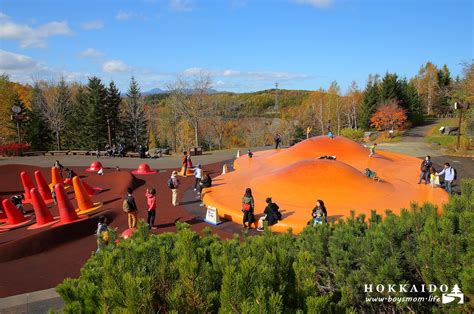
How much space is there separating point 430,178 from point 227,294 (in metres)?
17.1

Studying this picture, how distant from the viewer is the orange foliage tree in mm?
46438

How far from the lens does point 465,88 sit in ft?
110

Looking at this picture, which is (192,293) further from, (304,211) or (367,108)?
(367,108)

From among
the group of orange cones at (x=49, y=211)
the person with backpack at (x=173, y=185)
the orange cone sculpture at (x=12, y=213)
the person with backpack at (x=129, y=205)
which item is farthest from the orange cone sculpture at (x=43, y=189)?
the person with backpack at (x=129, y=205)

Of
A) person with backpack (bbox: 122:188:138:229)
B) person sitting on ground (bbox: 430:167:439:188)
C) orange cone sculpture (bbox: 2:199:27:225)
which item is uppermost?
person with backpack (bbox: 122:188:138:229)

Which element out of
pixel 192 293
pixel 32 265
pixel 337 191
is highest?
pixel 192 293

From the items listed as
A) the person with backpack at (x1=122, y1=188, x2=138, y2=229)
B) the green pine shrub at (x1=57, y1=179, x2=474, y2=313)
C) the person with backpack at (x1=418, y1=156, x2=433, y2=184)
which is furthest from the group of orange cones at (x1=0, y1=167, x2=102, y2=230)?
the person with backpack at (x1=418, y1=156, x2=433, y2=184)

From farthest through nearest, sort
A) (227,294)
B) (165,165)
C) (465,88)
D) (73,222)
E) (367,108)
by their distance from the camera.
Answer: (367,108) < (465,88) < (165,165) < (73,222) < (227,294)

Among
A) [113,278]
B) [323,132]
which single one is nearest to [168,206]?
[113,278]

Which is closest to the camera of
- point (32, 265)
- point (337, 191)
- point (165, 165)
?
point (32, 265)

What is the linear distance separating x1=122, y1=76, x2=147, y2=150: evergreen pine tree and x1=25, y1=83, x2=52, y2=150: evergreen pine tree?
10.7 meters

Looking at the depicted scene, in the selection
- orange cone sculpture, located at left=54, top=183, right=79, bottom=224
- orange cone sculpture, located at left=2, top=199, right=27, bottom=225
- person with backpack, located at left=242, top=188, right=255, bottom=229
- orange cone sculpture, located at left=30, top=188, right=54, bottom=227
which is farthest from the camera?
orange cone sculpture, located at left=2, top=199, right=27, bottom=225

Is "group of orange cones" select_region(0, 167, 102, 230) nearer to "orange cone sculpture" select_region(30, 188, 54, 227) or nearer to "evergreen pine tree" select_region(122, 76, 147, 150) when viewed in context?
"orange cone sculpture" select_region(30, 188, 54, 227)

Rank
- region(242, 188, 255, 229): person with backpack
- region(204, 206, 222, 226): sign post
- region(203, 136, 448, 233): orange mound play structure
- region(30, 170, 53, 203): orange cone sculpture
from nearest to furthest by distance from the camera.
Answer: region(242, 188, 255, 229): person with backpack < region(204, 206, 222, 226): sign post < region(203, 136, 448, 233): orange mound play structure < region(30, 170, 53, 203): orange cone sculpture
